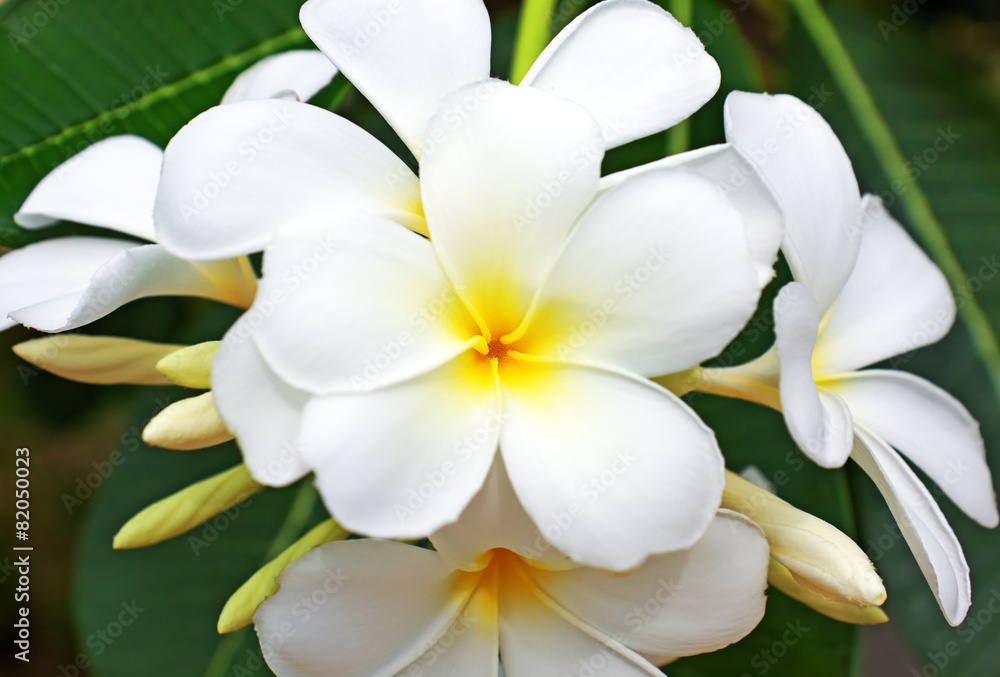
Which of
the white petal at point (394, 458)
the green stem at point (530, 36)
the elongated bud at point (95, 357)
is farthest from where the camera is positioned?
the green stem at point (530, 36)

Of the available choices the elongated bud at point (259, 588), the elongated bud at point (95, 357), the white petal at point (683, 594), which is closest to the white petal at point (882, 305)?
the white petal at point (683, 594)

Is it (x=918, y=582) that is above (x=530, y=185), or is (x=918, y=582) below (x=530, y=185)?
below

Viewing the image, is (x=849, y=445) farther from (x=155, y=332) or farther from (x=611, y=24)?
(x=155, y=332)

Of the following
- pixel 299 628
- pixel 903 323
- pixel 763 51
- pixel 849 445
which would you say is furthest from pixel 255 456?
pixel 763 51

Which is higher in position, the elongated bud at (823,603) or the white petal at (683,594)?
the white petal at (683,594)

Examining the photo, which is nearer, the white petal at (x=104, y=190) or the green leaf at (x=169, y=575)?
the white petal at (x=104, y=190)

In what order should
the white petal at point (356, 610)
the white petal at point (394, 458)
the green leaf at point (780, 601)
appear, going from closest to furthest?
1. the white petal at point (394, 458)
2. the white petal at point (356, 610)
3. the green leaf at point (780, 601)

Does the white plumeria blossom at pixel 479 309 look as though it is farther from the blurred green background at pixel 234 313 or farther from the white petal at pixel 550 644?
the blurred green background at pixel 234 313
